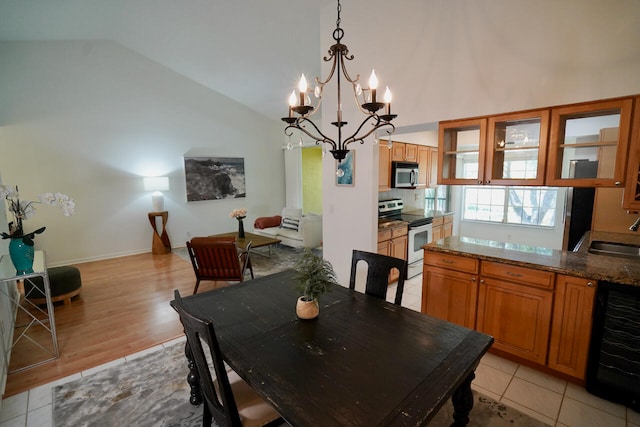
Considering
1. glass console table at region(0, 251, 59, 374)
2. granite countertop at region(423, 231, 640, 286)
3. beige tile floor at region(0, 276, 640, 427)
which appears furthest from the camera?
glass console table at region(0, 251, 59, 374)

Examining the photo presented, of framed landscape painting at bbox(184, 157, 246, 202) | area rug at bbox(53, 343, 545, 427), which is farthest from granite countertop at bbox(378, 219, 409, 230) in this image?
framed landscape painting at bbox(184, 157, 246, 202)

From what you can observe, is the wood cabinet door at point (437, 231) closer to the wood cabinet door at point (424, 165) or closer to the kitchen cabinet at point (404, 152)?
the wood cabinet door at point (424, 165)

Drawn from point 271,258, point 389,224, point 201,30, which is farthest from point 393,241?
point 201,30

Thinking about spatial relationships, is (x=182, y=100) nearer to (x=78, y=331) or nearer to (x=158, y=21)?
(x=158, y=21)

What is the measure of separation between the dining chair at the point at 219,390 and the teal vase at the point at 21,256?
2.18 m

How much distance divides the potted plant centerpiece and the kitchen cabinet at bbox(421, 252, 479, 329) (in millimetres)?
1493

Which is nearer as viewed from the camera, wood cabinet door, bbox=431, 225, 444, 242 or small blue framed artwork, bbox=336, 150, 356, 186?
small blue framed artwork, bbox=336, 150, 356, 186

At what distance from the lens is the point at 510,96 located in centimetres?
259

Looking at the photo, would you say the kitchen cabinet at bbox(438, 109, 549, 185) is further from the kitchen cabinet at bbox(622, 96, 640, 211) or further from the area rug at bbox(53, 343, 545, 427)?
the area rug at bbox(53, 343, 545, 427)

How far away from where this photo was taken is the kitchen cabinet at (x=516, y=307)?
2.31 metres

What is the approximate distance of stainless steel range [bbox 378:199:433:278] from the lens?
4.63 m

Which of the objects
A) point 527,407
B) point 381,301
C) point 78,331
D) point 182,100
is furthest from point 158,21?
point 527,407

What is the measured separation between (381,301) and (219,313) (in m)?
1.06

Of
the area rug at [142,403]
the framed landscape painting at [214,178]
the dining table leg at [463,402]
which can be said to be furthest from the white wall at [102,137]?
the dining table leg at [463,402]
